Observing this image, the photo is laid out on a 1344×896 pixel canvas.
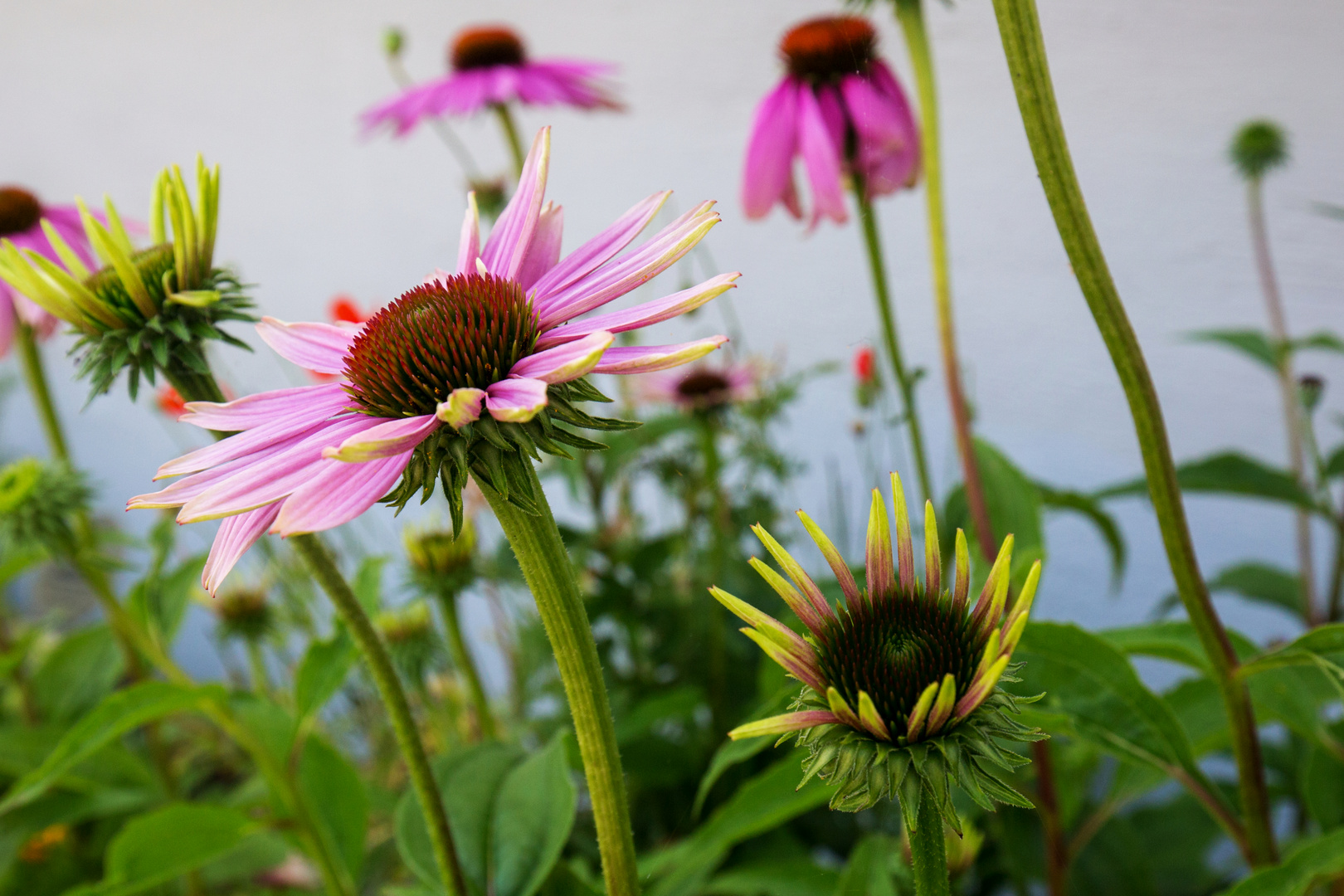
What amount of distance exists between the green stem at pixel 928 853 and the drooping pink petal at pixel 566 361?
0.35 feet

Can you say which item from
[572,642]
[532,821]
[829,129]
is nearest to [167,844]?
[532,821]

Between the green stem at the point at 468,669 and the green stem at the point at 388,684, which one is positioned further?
the green stem at the point at 468,669

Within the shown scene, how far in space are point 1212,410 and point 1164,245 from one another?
0.83 ft

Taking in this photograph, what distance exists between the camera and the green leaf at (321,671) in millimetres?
383

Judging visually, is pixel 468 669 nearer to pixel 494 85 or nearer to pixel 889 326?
pixel 889 326

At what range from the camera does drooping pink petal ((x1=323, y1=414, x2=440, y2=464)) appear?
164 mm

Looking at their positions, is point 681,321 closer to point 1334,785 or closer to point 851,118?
point 851,118

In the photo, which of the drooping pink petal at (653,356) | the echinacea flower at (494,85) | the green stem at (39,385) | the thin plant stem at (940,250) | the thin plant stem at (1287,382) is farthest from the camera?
the echinacea flower at (494,85)

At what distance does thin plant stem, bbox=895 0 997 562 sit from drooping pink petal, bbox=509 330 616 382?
0.78 ft

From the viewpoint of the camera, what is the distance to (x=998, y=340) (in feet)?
1.36

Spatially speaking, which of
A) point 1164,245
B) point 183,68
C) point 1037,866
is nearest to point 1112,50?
point 1164,245

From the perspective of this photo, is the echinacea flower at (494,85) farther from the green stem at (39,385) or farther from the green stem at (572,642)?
the green stem at (572,642)

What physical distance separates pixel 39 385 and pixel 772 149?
498 millimetres

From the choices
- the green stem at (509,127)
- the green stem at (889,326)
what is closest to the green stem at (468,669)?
the green stem at (889,326)
